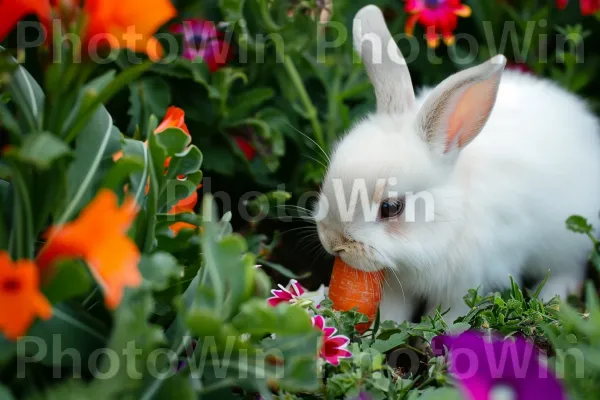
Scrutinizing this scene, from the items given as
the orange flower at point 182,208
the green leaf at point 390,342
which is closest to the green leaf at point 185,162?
the orange flower at point 182,208

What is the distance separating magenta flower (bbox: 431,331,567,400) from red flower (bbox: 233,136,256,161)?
3.72 feet

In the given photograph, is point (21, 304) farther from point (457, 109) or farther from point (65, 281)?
point (457, 109)

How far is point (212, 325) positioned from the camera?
924 mm

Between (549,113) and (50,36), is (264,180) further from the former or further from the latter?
(50,36)

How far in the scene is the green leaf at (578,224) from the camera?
1697mm

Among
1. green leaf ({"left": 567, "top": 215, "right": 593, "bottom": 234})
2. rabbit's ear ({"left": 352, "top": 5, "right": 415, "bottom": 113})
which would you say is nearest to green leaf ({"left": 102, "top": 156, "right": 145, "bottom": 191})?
rabbit's ear ({"left": 352, "top": 5, "right": 415, "bottom": 113})

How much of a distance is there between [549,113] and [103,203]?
4.68 ft

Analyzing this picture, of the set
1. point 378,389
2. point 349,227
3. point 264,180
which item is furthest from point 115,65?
point 378,389

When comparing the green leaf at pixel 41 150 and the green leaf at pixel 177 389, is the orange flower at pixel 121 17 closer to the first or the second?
the green leaf at pixel 41 150

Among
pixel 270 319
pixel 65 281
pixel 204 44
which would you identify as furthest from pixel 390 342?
pixel 204 44

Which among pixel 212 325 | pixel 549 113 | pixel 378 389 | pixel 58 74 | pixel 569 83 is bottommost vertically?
pixel 378 389

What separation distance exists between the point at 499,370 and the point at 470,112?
2.32 ft

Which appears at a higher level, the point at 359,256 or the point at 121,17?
the point at 121,17

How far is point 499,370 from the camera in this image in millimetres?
986
